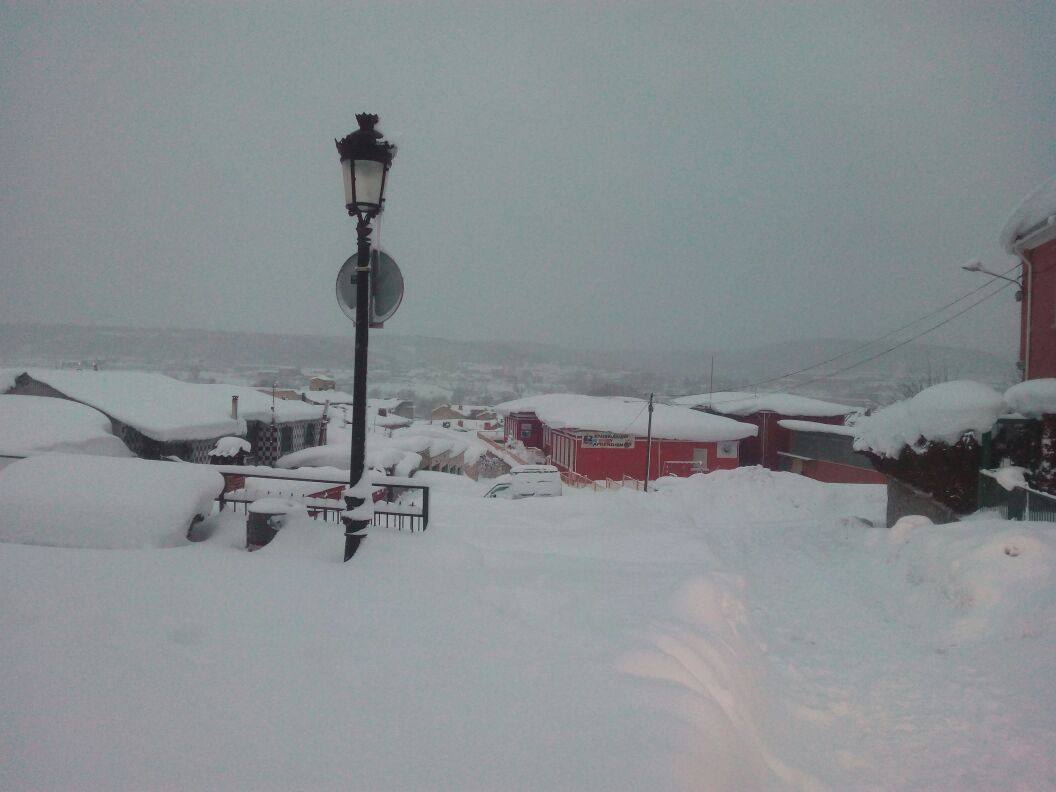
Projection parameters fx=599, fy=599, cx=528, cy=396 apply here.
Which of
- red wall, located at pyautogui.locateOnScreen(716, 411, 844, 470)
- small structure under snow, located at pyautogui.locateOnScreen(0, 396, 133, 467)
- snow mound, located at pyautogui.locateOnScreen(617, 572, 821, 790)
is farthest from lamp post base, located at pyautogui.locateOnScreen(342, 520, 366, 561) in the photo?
red wall, located at pyautogui.locateOnScreen(716, 411, 844, 470)

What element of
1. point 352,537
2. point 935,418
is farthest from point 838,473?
point 352,537

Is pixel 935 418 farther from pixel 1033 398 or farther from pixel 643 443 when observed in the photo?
pixel 643 443

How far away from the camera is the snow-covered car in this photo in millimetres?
18156

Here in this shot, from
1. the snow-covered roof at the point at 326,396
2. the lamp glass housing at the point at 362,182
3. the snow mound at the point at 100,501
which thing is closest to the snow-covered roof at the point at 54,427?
the snow mound at the point at 100,501

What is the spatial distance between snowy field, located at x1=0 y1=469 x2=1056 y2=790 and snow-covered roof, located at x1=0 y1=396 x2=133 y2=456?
9.36m

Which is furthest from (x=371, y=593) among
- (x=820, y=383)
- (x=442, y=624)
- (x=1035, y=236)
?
(x=820, y=383)

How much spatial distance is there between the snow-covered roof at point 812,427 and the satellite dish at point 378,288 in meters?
23.0

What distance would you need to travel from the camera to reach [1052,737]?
4.26m

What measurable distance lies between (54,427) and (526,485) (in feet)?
38.4

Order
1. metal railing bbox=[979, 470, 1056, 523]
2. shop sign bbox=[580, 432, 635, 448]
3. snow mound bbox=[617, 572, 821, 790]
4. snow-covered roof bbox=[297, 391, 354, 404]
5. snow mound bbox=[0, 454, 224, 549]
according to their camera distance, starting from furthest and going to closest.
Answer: snow-covered roof bbox=[297, 391, 354, 404] → shop sign bbox=[580, 432, 635, 448] → metal railing bbox=[979, 470, 1056, 523] → snow mound bbox=[0, 454, 224, 549] → snow mound bbox=[617, 572, 821, 790]

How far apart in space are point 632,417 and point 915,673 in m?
24.7

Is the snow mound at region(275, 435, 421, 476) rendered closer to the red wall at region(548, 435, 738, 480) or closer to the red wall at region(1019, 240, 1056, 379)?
the red wall at region(548, 435, 738, 480)

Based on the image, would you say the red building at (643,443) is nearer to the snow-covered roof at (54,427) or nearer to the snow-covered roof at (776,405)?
the snow-covered roof at (776,405)

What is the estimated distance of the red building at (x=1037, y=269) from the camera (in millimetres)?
12578
